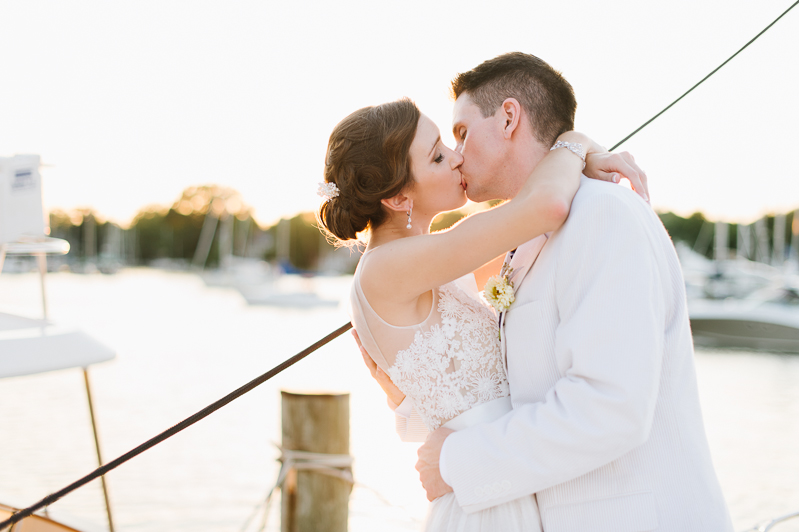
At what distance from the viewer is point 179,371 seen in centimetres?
1700

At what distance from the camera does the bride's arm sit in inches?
64.1

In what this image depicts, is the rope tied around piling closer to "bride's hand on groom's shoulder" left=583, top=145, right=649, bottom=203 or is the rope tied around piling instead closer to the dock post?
the dock post

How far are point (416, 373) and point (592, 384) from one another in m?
0.63

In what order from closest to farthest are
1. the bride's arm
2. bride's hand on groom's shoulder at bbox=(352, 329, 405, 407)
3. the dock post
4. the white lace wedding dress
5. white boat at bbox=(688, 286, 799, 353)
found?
the bride's arm
the white lace wedding dress
bride's hand on groom's shoulder at bbox=(352, 329, 405, 407)
the dock post
white boat at bbox=(688, 286, 799, 353)

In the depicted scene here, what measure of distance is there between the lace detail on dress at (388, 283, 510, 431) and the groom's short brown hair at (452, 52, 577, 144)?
2.35ft

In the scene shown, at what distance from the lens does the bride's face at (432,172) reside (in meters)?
2.10

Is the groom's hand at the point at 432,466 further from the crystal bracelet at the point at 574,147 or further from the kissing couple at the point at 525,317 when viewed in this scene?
the crystal bracelet at the point at 574,147

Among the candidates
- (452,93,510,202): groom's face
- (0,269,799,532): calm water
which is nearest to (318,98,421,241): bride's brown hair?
(452,93,510,202): groom's face

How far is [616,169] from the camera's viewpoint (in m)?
1.81

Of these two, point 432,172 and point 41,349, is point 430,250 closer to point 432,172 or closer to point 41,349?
point 432,172

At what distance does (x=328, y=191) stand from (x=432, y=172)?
37 centimetres

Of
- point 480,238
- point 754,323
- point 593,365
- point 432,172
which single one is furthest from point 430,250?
point 754,323

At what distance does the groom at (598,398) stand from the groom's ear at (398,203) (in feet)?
1.70

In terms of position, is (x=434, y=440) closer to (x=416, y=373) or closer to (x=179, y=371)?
(x=416, y=373)
